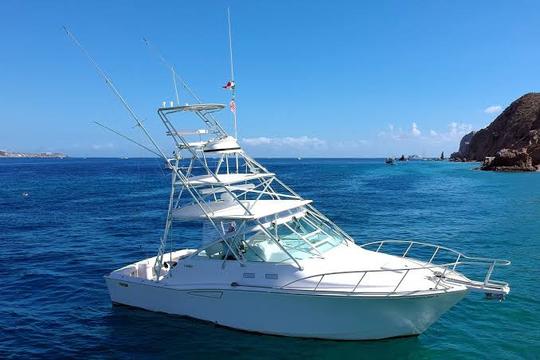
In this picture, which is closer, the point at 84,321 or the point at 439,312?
the point at 439,312

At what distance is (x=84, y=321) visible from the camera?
44.4ft

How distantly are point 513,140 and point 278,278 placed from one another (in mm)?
114951

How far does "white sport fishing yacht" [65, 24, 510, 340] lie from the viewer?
10664 mm

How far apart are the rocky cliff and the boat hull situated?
3142 inches

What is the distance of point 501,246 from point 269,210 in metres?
14.9

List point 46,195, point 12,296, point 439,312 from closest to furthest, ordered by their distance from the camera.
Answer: point 439,312
point 12,296
point 46,195

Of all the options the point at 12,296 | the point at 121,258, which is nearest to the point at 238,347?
the point at 12,296

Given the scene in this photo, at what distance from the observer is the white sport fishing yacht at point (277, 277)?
35.0ft

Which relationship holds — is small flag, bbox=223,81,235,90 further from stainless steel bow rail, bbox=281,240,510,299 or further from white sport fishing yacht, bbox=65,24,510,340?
stainless steel bow rail, bbox=281,240,510,299

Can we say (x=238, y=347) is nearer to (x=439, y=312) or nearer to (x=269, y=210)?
(x=269, y=210)

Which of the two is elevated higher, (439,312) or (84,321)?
(439,312)

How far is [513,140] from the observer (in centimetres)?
10906

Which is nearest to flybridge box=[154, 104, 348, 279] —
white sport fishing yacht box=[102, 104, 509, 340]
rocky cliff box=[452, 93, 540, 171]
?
white sport fishing yacht box=[102, 104, 509, 340]

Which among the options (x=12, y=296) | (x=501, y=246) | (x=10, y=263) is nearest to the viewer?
(x=12, y=296)
